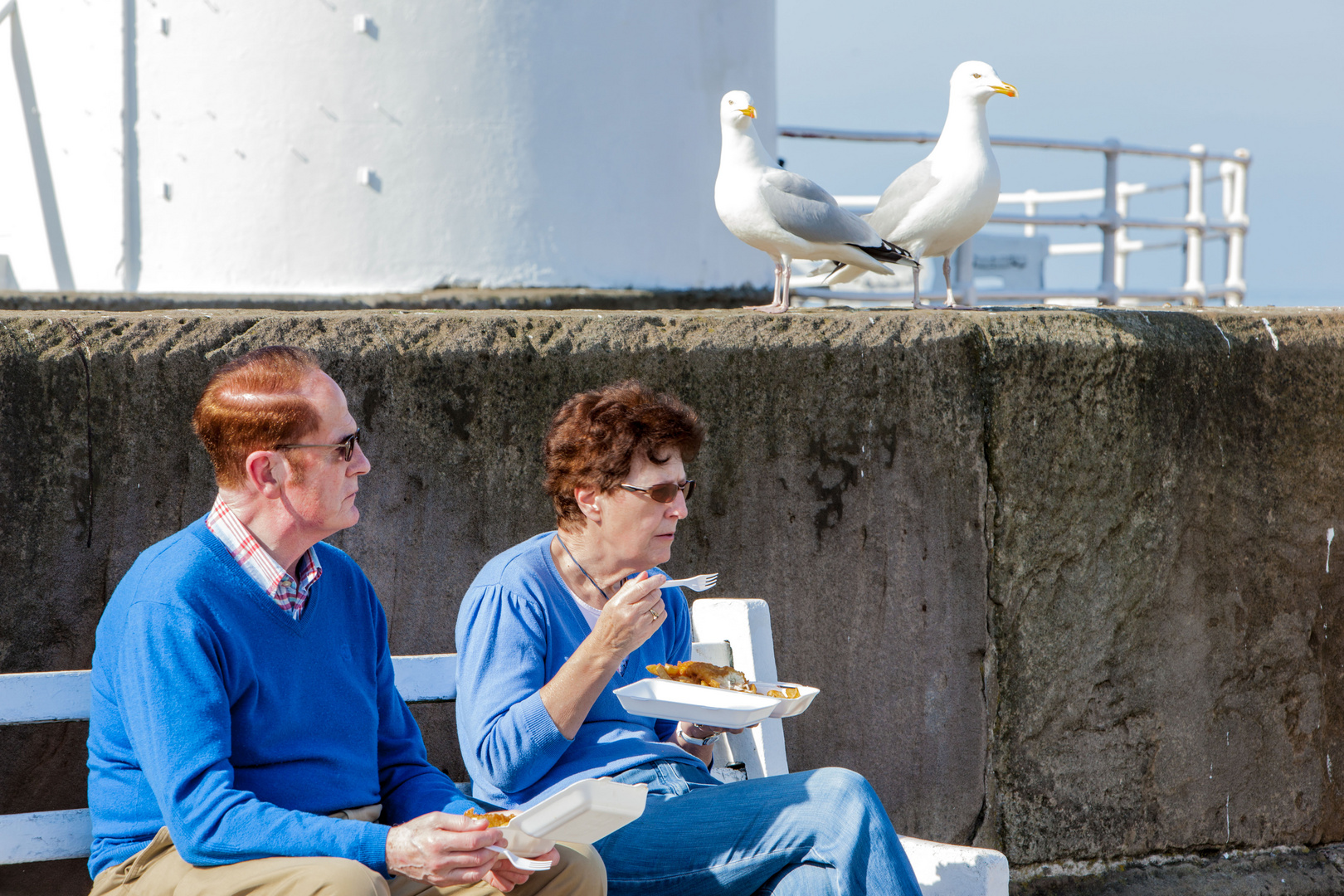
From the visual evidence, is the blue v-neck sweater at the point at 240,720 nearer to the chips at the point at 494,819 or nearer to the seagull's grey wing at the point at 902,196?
the chips at the point at 494,819

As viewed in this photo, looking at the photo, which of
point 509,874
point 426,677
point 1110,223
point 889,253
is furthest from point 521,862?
point 1110,223

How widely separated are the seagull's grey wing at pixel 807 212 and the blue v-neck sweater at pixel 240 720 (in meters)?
1.25

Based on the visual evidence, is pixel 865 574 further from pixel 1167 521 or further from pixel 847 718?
pixel 1167 521

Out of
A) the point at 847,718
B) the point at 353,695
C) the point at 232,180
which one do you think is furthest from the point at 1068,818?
the point at 232,180

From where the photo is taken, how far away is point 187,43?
412 cm

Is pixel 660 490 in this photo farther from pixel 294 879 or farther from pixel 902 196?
pixel 902 196

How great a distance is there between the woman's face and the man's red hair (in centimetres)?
59

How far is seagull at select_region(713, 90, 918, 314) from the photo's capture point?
2648 millimetres

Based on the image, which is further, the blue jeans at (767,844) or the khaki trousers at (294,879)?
the blue jeans at (767,844)

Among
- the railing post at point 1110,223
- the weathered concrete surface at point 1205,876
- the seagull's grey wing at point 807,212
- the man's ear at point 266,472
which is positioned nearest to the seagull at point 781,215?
the seagull's grey wing at point 807,212

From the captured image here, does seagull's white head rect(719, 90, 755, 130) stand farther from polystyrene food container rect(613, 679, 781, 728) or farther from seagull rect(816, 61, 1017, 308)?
polystyrene food container rect(613, 679, 781, 728)

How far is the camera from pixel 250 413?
5.90 ft

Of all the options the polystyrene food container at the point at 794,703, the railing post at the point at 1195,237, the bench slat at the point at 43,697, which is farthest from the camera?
the railing post at the point at 1195,237

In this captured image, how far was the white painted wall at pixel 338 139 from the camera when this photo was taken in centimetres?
411
